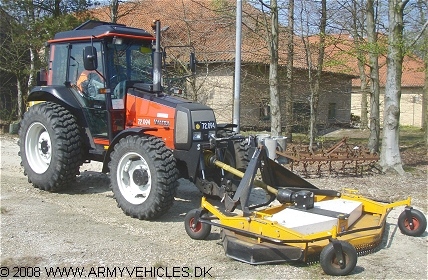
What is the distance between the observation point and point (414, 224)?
21.8ft

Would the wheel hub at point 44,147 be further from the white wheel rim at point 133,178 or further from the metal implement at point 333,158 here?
the metal implement at point 333,158

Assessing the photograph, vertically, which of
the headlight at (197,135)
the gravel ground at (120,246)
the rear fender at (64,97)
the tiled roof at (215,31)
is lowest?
the gravel ground at (120,246)

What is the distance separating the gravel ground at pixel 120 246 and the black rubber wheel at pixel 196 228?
0.25ft

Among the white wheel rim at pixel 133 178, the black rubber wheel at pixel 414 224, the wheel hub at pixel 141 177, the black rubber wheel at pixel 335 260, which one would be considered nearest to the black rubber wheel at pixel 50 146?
the white wheel rim at pixel 133 178

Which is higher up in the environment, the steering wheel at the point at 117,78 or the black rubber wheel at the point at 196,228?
the steering wheel at the point at 117,78

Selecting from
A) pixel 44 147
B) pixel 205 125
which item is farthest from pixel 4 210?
pixel 205 125

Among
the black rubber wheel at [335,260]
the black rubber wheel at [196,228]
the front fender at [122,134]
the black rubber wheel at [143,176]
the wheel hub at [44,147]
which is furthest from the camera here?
the wheel hub at [44,147]

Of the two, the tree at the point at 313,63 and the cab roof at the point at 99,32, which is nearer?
the cab roof at the point at 99,32

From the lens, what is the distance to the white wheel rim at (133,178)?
7.13m

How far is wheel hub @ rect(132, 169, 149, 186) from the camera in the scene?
711cm

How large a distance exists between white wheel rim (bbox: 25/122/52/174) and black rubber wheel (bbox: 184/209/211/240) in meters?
3.55

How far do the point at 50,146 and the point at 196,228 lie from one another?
3.56 m

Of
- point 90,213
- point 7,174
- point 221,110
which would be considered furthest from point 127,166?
point 221,110

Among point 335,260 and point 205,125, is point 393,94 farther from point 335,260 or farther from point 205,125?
point 335,260
